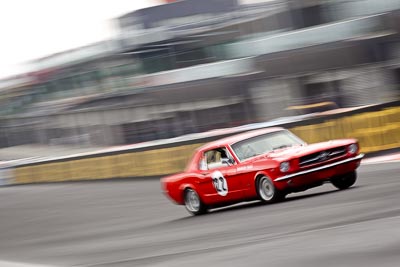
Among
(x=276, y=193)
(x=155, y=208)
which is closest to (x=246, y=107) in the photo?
(x=155, y=208)

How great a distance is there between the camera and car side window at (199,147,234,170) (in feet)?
43.6

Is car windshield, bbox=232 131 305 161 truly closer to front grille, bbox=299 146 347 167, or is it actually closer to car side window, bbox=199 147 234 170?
car side window, bbox=199 147 234 170

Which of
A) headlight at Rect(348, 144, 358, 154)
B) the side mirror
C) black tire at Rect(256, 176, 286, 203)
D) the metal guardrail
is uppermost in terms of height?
the side mirror

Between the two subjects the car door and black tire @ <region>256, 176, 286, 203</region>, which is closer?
black tire @ <region>256, 176, 286, 203</region>

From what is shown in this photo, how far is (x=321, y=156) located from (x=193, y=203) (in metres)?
2.61

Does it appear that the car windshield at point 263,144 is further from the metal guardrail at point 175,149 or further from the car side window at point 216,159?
the metal guardrail at point 175,149

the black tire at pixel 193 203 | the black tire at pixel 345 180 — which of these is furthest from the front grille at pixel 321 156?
the black tire at pixel 193 203

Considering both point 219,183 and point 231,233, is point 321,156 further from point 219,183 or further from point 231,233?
point 231,233

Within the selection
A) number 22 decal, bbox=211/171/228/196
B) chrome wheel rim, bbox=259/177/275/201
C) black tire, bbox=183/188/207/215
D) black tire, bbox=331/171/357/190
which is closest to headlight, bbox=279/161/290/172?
chrome wheel rim, bbox=259/177/275/201

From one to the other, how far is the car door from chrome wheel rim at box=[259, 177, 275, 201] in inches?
11.3

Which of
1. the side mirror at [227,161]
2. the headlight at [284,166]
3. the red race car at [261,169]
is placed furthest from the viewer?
the side mirror at [227,161]

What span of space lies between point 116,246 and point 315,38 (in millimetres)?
24374

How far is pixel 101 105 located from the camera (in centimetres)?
5366

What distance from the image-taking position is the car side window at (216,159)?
13281 millimetres
